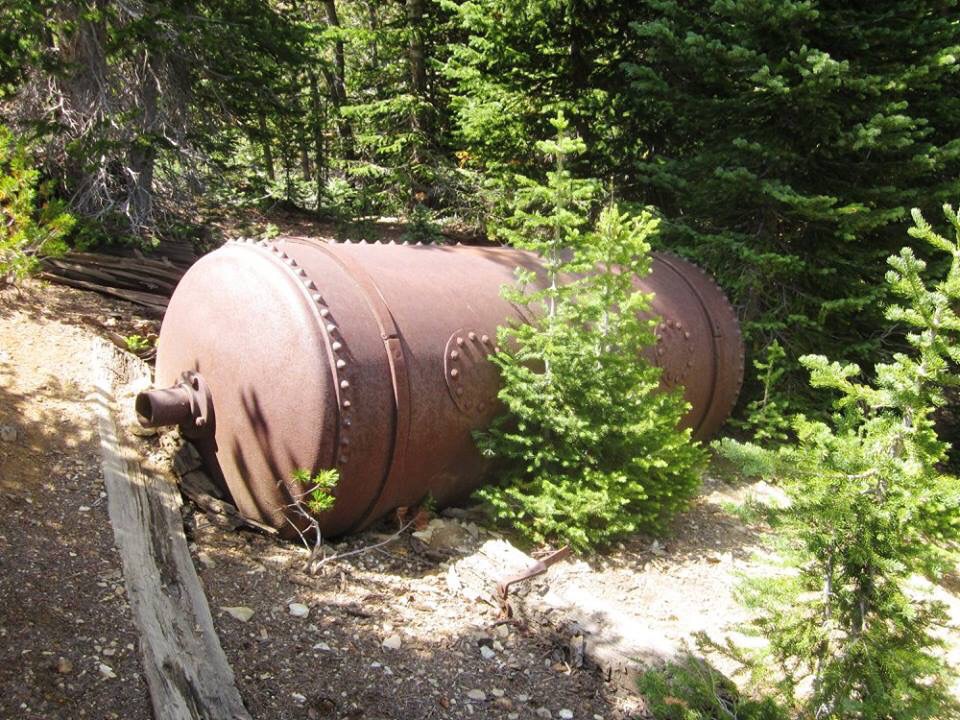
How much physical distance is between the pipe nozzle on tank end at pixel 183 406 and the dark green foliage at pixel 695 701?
8.36ft

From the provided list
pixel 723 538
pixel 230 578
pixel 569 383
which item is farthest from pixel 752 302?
pixel 230 578

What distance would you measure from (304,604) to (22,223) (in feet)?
11.0

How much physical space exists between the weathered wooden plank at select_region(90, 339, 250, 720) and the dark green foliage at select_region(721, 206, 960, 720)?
2.08 m

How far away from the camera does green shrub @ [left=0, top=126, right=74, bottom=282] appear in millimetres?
4949

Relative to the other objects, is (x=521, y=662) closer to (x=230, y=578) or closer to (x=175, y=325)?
(x=230, y=578)

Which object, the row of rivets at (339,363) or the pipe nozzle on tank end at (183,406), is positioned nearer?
the row of rivets at (339,363)

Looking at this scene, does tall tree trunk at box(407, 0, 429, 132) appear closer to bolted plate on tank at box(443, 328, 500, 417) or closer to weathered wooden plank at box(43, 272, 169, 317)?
weathered wooden plank at box(43, 272, 169, 317)

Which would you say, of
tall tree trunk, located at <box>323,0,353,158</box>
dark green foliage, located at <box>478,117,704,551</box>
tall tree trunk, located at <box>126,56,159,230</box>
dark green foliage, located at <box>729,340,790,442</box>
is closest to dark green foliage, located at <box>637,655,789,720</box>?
dark green foliage, located at <box>478,117,704,551</box>

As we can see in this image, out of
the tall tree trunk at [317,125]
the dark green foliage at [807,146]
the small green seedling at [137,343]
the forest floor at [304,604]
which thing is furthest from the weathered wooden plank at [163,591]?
the tall tree trunk at [317,125]

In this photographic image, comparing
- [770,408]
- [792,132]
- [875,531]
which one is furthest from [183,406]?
[792,132]

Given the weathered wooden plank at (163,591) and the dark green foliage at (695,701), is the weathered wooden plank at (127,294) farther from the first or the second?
the dark green foliage at (695,701)

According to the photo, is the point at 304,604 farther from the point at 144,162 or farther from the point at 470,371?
the point at 144,162

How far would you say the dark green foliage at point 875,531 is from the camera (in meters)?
2.53

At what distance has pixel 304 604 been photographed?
354cm
